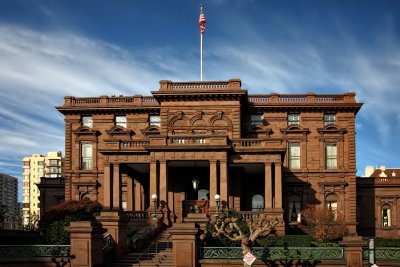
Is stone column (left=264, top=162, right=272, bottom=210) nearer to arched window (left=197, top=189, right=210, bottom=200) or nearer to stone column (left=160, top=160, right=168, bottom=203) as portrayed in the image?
stone column (left=160, top=160, right=168, bottom=203)

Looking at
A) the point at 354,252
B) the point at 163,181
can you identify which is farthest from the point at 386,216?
the point at 354,252

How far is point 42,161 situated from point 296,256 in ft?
589

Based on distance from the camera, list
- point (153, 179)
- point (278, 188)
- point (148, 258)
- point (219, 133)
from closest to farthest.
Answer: point (148, 258) → point (153, 179) → point (278, 188) → point (219, 133)

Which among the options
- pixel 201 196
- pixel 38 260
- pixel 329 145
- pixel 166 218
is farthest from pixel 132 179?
pixel 38 260

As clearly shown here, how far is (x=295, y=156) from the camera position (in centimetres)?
5375

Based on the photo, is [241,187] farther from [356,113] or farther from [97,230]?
[97,230]

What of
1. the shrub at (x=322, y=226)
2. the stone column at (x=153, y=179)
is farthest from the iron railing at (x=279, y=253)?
the stone column at (x=153, y=179)

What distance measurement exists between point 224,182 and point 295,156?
14.0 metres

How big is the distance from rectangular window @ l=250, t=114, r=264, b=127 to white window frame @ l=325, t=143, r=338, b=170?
257 inches

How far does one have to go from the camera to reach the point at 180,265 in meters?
26.0

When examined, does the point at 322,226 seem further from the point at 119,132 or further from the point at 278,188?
the point at 119,132

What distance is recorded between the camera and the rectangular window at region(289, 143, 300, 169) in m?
53.7

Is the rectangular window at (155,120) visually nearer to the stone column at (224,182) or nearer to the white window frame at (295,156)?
the white window frame at (295,156)

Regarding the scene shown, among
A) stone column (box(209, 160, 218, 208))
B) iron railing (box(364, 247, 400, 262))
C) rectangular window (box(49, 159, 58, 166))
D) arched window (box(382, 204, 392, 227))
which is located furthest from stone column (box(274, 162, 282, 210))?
rectangular window (box(49, 159, 58, 166))
